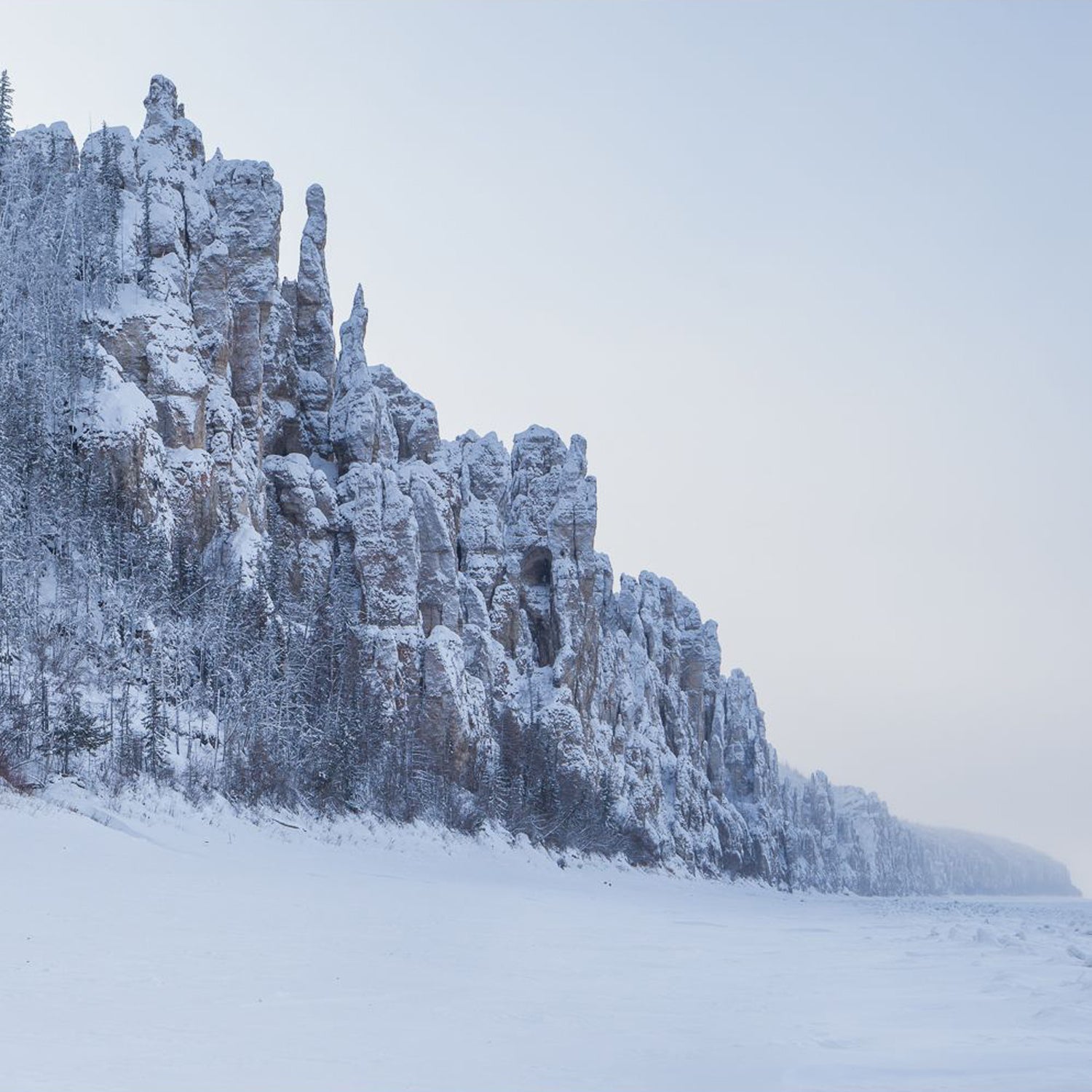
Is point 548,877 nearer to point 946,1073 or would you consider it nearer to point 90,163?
point 946,1073

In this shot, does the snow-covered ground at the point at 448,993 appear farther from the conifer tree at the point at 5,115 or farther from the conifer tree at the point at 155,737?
the conifer tree at the point at 5,115

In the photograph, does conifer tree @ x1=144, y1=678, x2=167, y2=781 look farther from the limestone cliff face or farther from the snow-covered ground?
the limestone cliff face

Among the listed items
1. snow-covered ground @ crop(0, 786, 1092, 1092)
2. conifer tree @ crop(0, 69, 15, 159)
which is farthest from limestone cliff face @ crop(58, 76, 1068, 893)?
snow-covered ground @ crop(0, 786, 1092, 1092)

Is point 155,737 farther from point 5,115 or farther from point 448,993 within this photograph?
point 5,115

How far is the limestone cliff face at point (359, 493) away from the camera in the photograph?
51.6 metres

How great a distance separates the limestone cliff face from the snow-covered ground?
32839mm

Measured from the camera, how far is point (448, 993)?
10.4m

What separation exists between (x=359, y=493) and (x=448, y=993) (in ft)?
190

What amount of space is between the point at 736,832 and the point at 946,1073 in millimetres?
128367

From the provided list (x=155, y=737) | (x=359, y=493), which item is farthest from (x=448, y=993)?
(x=359, y=493)

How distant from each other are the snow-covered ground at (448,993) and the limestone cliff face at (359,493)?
3284 cm

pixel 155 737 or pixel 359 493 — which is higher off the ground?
pixel 359 493

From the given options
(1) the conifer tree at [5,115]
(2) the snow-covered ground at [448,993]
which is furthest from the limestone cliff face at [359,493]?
(2) the snow-covered ground at [448,993]

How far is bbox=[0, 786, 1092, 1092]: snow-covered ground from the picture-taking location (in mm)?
7121
